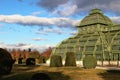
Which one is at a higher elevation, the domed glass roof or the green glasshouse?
the domed glass roof

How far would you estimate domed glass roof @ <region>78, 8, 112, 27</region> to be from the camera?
79.1 meters

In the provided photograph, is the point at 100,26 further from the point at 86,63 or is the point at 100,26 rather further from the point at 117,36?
the point at 86,63

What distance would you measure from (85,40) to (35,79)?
53.3 meters

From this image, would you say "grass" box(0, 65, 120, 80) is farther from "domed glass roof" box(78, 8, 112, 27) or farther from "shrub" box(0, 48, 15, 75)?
"domed glass roof" box(78, 8, 112, 27)

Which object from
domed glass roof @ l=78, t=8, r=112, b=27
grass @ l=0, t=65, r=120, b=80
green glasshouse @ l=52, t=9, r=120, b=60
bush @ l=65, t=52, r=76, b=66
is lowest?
grass @ l=0, t=65, r=120, b=80

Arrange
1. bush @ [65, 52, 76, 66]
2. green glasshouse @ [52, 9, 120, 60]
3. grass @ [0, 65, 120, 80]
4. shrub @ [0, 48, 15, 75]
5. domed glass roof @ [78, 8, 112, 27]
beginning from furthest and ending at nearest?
domed glass roof @ [78, 8, 112, 27]
green glasshouse @ [52, 9, 120, 60]
bush @ [65, 52, 76, 66]
shrub @ [0, 48, 15, 75]
grass @ [0, 65, 120, 80]

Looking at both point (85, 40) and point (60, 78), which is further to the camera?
point (85, 40)

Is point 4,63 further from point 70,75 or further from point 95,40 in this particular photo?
point 95,40

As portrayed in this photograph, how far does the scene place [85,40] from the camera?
72500 millimetres

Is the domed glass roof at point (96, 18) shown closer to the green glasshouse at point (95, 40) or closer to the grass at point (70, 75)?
the green glasshouse at point (95, 40)

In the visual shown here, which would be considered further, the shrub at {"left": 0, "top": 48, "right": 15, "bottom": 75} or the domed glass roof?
the domed glass roof

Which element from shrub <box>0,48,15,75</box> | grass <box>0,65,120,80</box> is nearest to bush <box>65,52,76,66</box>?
grass <box>0,65,120,80</box>

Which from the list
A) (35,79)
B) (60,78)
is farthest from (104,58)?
(35,79)

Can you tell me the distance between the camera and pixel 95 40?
69.4 m
